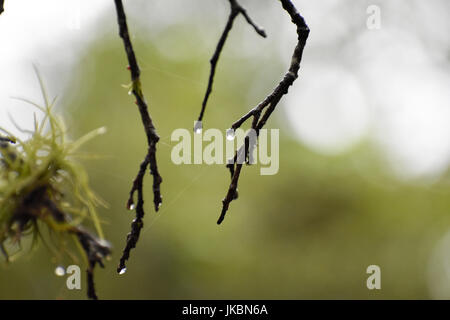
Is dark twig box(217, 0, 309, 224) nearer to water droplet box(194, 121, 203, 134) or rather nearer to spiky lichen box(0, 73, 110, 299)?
water droplet box(194, 121, 203, 134)

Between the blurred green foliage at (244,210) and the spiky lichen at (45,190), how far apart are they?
3824 millimetres

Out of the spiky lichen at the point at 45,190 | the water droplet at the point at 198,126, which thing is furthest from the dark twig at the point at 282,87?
the spiky lichen at the point at 45,190

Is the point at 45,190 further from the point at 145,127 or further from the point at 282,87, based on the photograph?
the point at 282,87

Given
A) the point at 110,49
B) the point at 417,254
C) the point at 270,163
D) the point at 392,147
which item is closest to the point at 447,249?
the point at 417,254

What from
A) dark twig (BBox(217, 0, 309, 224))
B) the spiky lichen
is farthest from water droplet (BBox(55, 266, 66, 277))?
dark twig (BBox(217, 0, 309, 224))

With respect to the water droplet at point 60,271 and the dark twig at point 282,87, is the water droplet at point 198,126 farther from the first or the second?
the water droplet at point 60,271

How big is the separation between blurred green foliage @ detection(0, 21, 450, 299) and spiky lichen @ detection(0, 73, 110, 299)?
12.5 feet

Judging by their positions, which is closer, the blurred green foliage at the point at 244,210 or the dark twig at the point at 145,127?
the dark twig at the point at 145,127

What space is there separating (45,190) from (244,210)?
451cm

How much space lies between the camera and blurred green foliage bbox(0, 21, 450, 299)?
14.8 feet

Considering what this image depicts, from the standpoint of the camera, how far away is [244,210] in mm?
4961

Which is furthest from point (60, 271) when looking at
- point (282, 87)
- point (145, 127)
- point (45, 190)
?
point (282, 87)

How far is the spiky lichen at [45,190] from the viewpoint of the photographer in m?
0.49
